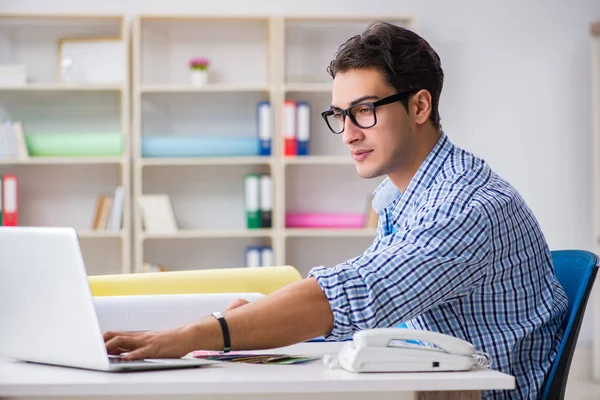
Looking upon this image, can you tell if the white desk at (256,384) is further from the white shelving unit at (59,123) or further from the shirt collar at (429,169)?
the white shelving unit at (59,123)

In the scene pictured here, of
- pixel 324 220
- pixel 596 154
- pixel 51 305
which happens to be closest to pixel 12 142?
pixel 324 220

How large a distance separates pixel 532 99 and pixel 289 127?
1491mm

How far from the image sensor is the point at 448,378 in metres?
0.98

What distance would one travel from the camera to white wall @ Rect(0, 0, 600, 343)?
16.2 ft

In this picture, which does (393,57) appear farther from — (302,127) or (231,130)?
(231,130)

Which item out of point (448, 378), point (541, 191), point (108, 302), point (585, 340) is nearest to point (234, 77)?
point (541, 191)

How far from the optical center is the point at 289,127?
461 centimetres

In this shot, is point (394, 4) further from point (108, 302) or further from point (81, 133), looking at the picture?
point (108, 302)

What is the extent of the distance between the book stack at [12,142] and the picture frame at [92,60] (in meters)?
0.38

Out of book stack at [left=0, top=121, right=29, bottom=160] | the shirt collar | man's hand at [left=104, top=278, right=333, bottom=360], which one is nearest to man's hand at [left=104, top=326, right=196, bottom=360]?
man's hand at [left=104, top=278, right=333, bottom=360]

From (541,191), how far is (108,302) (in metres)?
3.66

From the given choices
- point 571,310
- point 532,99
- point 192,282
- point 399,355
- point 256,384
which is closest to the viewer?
point 256,384

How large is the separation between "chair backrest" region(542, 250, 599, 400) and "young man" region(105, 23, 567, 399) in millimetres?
19

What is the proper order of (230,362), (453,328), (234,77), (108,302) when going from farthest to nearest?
(234,77)
(108,302)
(453,328)
(230,362)
